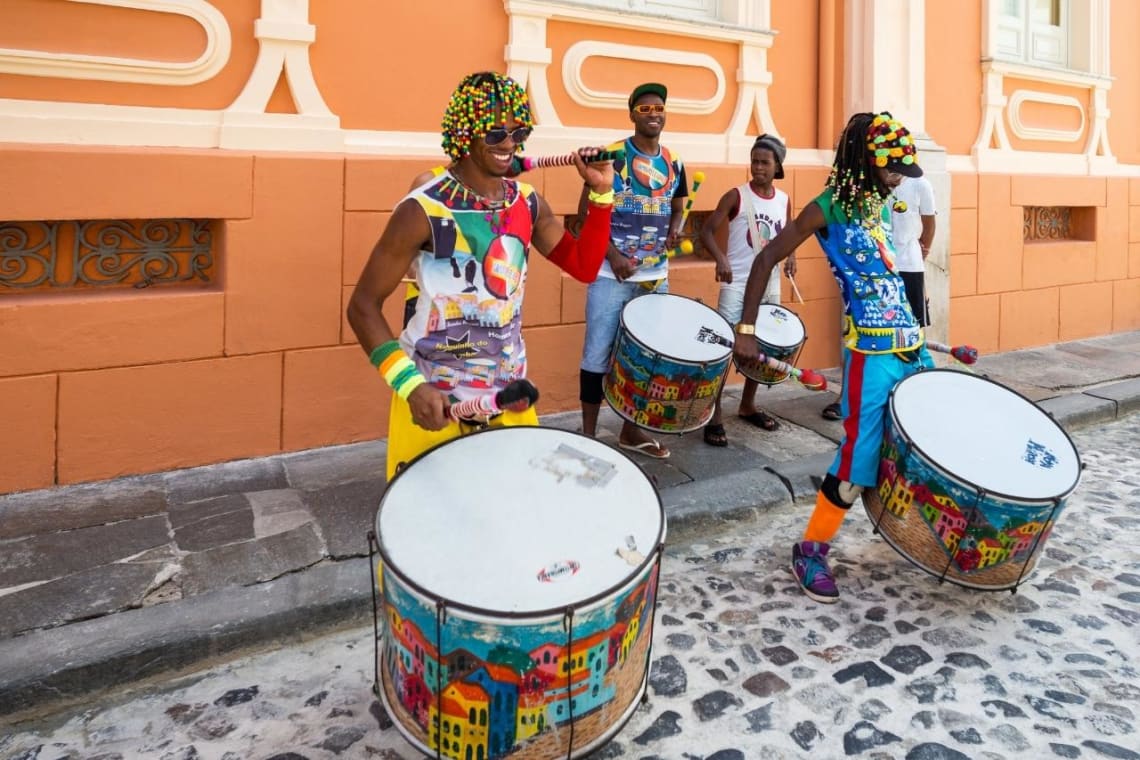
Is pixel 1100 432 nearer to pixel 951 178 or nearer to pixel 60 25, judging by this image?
pixel 951 178

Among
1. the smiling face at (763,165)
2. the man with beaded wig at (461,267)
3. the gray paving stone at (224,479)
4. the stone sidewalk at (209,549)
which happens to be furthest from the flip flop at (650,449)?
the man with beaded wig at (461,267)

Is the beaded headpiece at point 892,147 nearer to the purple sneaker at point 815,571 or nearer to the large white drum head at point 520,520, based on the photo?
the purple sneaker at point 815,571

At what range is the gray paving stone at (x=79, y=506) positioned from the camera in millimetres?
3301

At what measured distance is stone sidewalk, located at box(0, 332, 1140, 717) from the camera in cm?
250

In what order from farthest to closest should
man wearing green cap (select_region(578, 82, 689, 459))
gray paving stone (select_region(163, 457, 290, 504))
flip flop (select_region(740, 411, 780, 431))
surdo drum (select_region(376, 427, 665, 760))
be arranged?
flip flop (select_region(740, 411, 780, 431)), man wearing green cap (select_region(578, 82, 689, 459)), gray paving stone (select_region(163, 457, 290, 504)), surdo drum (select_region(376, 427, 665, 760))

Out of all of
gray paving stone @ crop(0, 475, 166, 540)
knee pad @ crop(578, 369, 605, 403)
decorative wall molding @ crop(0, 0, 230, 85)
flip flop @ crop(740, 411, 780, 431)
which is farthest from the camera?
flip flop @ crop(740, 411, 780, 431)

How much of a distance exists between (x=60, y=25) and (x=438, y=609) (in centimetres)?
350

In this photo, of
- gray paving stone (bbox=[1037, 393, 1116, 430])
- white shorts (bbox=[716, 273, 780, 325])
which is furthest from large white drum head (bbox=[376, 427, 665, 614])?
gray paving stone (bbox=[1037, 393, 1116, 430])

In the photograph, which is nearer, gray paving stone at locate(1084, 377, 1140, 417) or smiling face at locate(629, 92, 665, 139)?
smiling face at locate(629, 92, 665, 139)

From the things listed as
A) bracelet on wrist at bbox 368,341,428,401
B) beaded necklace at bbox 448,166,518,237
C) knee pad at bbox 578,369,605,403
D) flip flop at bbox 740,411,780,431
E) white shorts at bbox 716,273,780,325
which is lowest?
flip flop at bbox 740,411,780,431

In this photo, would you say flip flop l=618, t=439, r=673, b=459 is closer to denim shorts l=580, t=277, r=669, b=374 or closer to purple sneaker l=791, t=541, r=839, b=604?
denim shorts l=580, t=277, r=669, b=374

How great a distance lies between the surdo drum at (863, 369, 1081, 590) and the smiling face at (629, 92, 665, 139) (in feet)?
6.18

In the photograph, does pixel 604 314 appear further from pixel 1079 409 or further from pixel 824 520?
pixel 1079 409

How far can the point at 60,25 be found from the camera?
3588 millimetres
